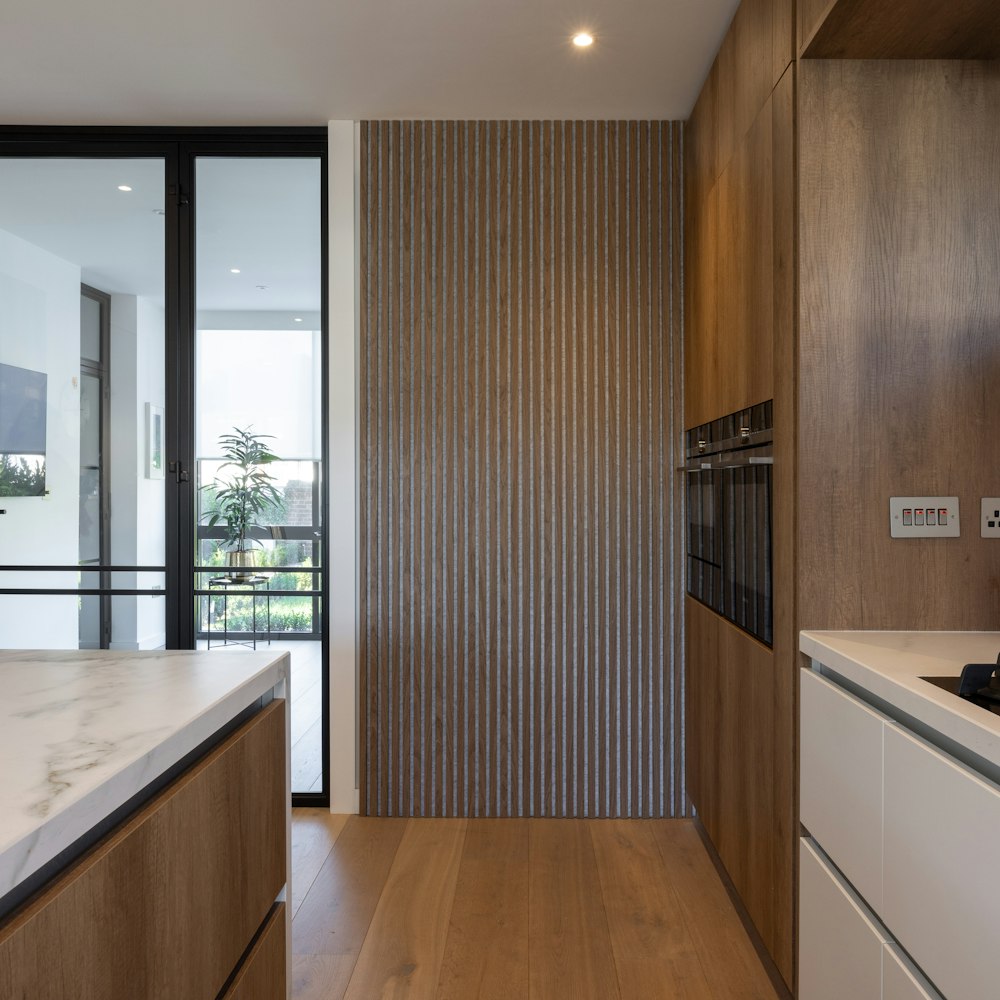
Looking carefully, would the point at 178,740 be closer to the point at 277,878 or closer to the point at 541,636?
the point at 277,878

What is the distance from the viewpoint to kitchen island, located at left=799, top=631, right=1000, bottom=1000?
3.54ft

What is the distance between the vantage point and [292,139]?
10.0 feet

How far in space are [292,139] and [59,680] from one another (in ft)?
7.97

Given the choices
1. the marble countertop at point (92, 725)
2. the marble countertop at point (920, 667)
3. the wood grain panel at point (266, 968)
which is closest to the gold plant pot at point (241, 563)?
the marble countertop at point (92, 725)

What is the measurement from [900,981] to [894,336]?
1.28 meters

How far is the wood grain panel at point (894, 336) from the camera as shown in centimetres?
178

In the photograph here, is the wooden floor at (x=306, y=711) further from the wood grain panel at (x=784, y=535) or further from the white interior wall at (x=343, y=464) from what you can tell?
the wood grain panel at (x=784, y=535)

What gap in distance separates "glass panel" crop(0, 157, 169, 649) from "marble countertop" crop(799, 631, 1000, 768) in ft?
8.13

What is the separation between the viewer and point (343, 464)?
9.80 ft

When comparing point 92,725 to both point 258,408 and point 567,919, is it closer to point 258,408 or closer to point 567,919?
→ point 567,919

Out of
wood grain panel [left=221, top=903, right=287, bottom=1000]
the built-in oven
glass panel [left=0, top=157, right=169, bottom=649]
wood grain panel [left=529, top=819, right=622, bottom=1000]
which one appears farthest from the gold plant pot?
wood grain panel [left=221, top=903, right=287, bottom=1000]

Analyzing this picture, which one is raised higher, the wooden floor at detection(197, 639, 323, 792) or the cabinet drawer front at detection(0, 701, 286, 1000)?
the cabinet drawer front at detection(0, 701, 286, 1000)

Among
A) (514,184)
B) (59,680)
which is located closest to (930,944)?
(59,680)

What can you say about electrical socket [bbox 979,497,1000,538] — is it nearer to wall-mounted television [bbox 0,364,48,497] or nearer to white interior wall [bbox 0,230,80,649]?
white interior wall [bbox 0,230,80,649]
